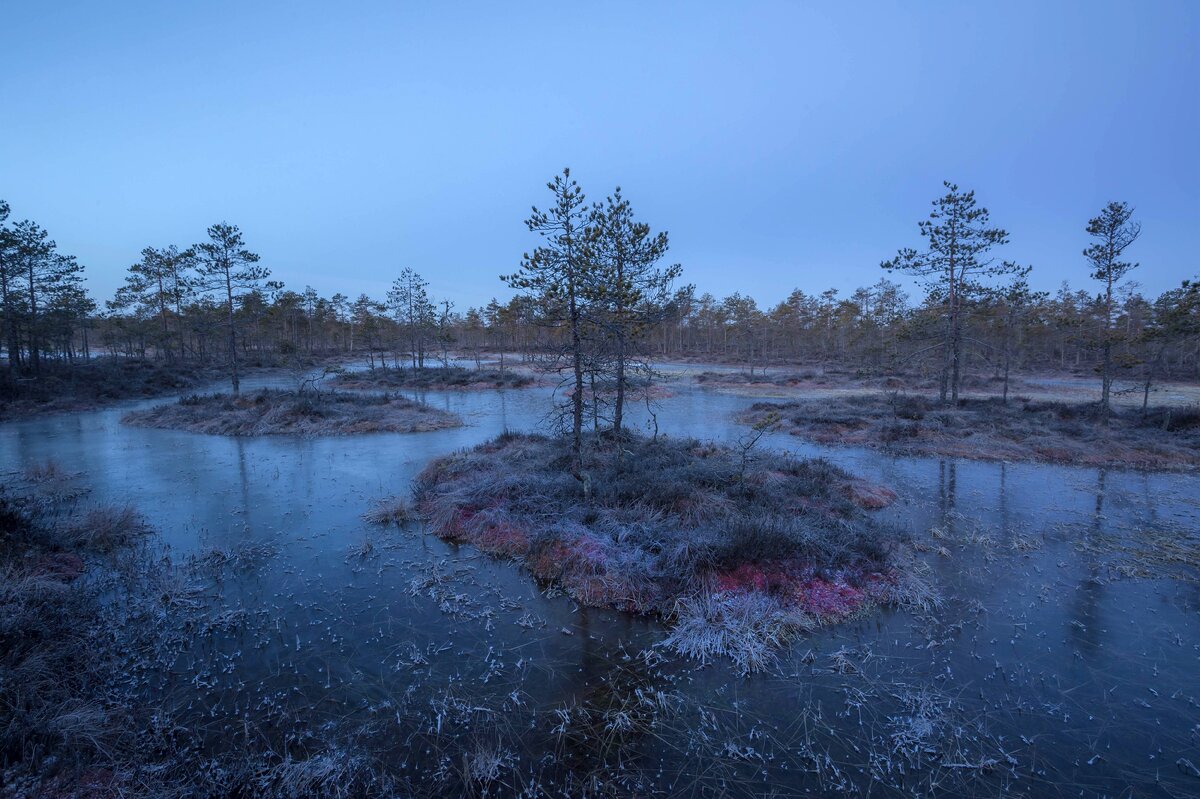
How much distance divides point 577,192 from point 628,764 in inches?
419

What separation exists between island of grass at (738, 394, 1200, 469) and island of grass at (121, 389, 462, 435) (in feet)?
52.2

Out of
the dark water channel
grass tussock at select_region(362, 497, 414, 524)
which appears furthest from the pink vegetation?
grass tussock at select_region(362, 497, 414, 524)

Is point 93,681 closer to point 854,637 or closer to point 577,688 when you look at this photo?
point 577,688

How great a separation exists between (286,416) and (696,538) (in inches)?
812

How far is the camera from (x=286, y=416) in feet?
72.0

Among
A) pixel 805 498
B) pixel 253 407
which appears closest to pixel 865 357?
pixel 805 498

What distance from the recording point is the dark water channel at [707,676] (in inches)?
173

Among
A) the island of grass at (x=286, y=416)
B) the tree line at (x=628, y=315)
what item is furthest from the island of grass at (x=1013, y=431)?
the island of grass at (x=286, y=416)

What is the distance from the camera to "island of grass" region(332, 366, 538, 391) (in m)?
39.7

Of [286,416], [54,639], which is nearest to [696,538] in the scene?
[54,639]

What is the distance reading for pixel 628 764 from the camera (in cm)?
443

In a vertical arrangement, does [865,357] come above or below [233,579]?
above

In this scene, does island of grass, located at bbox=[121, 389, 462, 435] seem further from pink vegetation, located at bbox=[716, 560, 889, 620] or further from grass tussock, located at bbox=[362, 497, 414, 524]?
pink vegetation, located at bbox=[716, 560, 889, 620]

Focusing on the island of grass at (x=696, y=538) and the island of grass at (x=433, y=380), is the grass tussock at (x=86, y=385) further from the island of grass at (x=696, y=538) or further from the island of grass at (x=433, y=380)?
the island of grass at (x=696, y=538)
